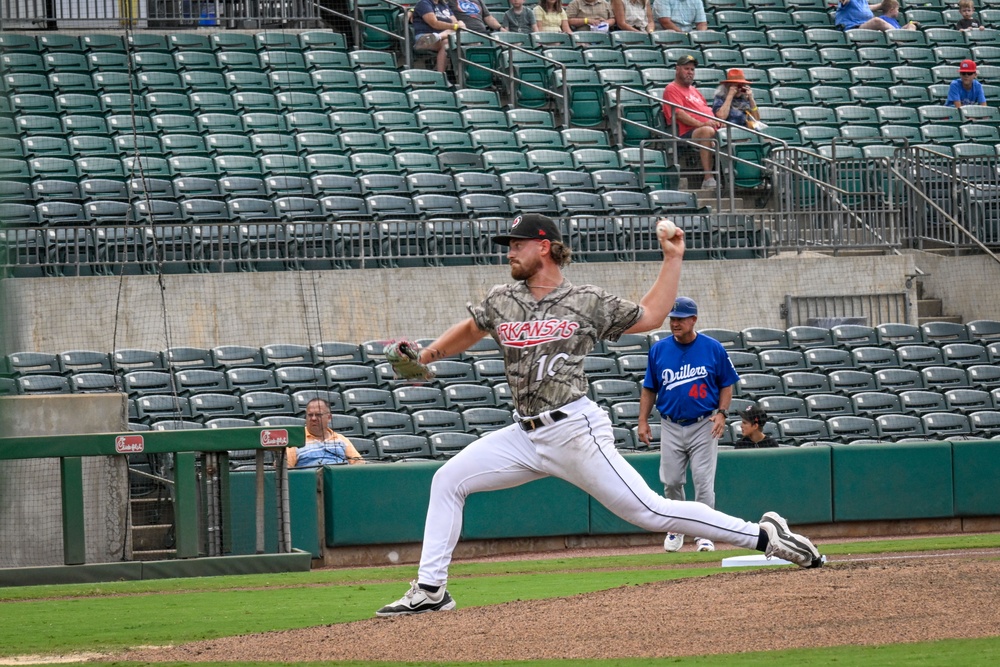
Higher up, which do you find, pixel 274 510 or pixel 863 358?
pixel 863 358

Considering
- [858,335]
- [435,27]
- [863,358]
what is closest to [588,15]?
[435,27]

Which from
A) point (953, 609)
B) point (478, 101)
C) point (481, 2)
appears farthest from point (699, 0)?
point (953, 609)

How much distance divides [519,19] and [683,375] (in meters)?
11.4

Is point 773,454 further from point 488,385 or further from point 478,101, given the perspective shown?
point 478,101

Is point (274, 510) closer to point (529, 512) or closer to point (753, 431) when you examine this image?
point (529, 512)

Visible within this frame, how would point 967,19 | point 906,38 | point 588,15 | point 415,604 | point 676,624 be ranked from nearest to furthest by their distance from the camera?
Answer: point 676,624 → point 415,604 → point 588,15 → point 906,38 → point 967,19

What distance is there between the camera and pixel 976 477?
1243 centimetres

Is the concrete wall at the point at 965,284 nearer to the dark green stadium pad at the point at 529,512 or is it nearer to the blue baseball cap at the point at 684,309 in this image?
the dark green stadium pad at the point at 529,512

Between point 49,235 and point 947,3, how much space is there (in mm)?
16463

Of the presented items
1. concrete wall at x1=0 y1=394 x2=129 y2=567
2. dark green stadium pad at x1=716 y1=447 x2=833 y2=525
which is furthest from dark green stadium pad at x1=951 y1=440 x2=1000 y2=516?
concrete wall at x1=0 y1=394 x2=129 y2=567

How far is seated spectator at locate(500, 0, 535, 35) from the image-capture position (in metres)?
20.5

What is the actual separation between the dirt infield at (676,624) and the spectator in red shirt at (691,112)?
11461mm

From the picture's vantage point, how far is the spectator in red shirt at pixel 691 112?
699 inches

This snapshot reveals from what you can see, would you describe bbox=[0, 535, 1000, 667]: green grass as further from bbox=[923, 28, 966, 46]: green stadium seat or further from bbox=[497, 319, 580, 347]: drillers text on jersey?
bbox=[923, 28, 966, 46]: green stadium seat
